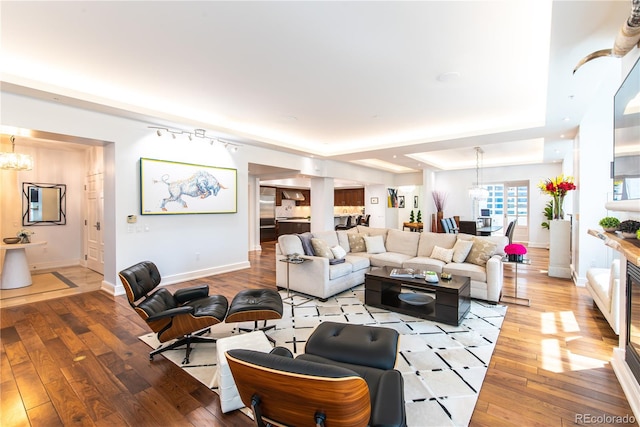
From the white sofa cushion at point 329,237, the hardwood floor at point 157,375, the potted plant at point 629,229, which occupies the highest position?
the potted plant at point 629,229

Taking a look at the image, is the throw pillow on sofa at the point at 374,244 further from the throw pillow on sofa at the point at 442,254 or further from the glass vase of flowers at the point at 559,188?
the glass vase of flowers at the point at 559,188

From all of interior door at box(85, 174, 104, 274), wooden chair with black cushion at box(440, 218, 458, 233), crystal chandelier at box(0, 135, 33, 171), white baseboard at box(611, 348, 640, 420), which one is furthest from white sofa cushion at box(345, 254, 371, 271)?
crystal chandelier at box(0, 135, 33, 171)

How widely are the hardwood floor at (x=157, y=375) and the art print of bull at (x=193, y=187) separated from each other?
1975 mm

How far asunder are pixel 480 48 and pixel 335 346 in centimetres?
304

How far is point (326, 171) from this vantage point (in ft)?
26.5

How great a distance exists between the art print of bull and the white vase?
6541mm

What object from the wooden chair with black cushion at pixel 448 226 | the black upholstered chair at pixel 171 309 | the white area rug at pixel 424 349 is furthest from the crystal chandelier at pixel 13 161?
the wooden chair with black cushion at pixel 448 226

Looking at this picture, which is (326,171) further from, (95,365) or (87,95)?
(95,365)

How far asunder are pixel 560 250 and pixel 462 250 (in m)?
2.49

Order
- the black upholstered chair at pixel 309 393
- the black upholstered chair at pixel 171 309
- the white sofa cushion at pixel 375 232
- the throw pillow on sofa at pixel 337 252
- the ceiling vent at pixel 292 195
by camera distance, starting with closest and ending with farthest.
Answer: the black upholstered chair at pixel 309 393, the black upholstered chair at pixel 171 309, the throw pillow on sofa at pixel 337 252, the white sofa cushion at pixel 375 232, the ceiling vent at pixel 292 195

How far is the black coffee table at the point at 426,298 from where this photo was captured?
3380 mm

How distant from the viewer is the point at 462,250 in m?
4.65

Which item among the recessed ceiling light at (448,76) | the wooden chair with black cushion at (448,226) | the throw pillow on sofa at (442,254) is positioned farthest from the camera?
the wooden chair with black cushion at (448,226)

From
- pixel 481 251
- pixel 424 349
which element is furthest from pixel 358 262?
pixel 424 349
